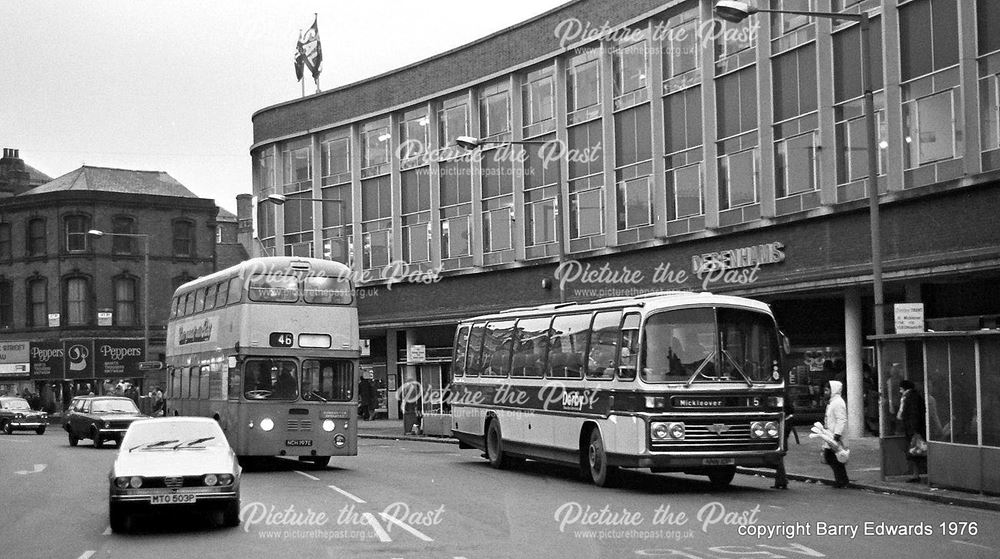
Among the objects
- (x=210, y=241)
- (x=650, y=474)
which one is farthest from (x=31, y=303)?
(x=650, y=474)

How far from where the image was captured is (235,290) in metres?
25.5

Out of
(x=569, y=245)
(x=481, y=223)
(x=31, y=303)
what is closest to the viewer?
(x=569, y=245)

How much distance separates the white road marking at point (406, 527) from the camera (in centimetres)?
1410

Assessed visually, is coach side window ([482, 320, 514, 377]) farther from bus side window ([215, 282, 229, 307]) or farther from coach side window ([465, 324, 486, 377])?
bus side window ([215, 282, 229, 307])

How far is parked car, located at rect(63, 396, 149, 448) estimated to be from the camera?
37594mm

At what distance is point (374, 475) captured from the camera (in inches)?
935

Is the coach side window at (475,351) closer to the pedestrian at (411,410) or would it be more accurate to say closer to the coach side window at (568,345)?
the coach side window at (568,345)

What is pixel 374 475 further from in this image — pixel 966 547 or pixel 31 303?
pixel 31 303

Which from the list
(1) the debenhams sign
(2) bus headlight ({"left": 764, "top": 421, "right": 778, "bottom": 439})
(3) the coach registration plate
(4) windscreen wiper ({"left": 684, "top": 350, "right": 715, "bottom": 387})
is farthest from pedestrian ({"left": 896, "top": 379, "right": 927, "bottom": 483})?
(1) the debenhams sign

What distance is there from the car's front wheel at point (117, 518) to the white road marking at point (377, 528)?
3007 millimetres

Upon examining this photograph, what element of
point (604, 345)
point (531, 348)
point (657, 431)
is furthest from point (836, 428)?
point (531, 348)

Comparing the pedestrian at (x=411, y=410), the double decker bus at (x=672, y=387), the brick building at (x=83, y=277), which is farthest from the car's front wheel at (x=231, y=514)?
the brick building at (x=83, y=277)

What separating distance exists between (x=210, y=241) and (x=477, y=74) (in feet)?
122

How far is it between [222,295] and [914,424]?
47.1 ft
